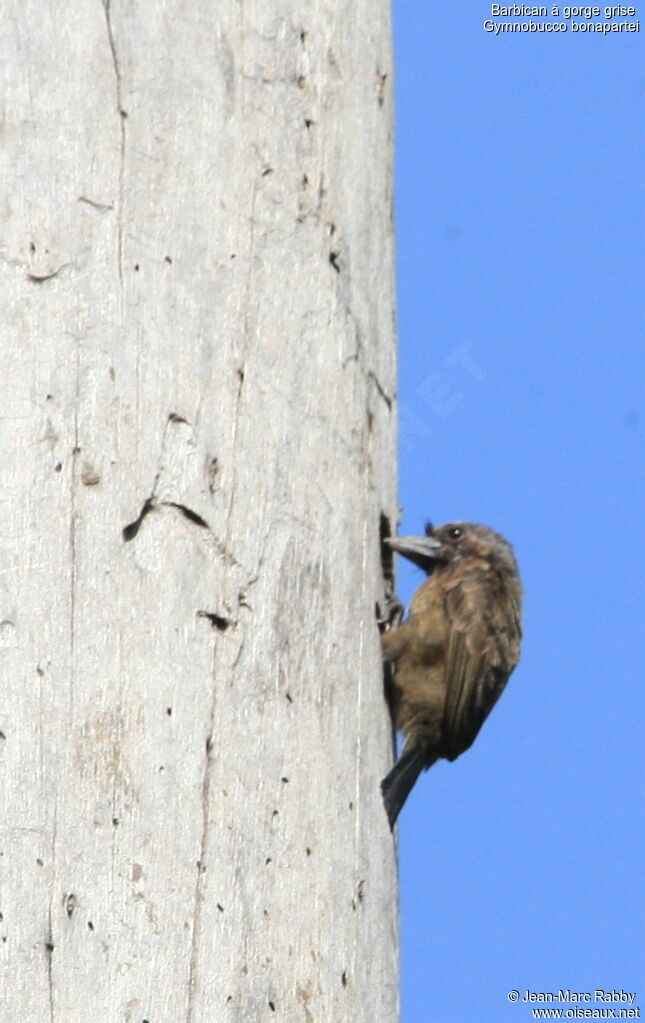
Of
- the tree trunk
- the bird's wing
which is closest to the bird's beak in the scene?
the bird's wing

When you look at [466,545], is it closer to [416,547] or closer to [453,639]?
[453,639]

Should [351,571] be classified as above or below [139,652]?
above

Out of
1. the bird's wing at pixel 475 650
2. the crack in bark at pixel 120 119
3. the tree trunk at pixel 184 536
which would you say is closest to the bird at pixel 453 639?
the bird's wing at pixel 475 650

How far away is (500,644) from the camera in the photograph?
229 inches

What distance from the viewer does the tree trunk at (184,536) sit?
3.33 m

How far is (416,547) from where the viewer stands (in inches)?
209

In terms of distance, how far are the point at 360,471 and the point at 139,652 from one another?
1.02 m

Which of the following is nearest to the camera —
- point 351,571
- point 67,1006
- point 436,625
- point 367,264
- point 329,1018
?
point 67,1006

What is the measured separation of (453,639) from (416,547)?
536mm

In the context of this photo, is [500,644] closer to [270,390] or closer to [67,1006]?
[270,390]

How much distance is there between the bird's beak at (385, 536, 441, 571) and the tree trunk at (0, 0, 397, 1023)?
45 cm

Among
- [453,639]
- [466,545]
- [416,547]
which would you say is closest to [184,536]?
[416,547]

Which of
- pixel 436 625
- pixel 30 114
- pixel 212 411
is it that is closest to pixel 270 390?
pixel 212 411

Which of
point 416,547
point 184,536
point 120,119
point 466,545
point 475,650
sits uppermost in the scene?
point 466,545
